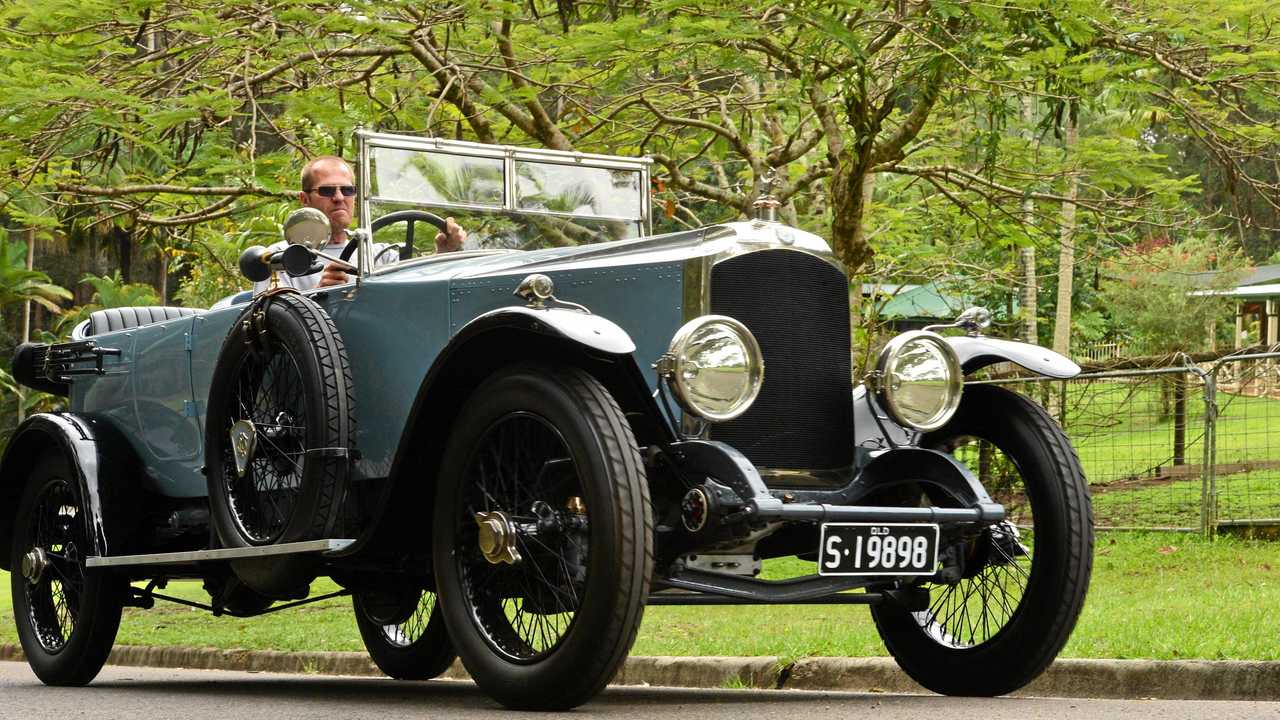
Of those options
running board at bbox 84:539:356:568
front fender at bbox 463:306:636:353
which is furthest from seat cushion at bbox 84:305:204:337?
front fender at bbox 463:306:636:353

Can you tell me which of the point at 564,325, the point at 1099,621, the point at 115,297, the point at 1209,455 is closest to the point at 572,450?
the point at 564,325

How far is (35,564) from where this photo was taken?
7332mm

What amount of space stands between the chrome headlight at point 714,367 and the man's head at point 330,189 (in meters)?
2.83

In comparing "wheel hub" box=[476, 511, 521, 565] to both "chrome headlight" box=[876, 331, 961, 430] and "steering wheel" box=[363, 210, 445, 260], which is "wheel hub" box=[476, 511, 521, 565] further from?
"steering wheel" box=[363, 210, 445, 260]

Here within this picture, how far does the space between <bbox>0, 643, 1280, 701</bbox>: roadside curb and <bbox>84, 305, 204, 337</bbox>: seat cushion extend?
6.95 feet

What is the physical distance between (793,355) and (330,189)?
110 inches

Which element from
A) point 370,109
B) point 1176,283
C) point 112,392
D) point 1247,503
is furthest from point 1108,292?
point 112,392

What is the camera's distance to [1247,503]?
12.2 m

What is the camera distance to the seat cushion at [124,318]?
7.69 m

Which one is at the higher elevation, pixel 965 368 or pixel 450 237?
pixel 450 237

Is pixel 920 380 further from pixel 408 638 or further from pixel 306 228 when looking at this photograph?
pixel 408 638

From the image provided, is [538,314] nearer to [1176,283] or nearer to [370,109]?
[370,109]

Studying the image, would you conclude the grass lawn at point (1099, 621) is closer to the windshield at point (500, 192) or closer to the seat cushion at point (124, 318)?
the windshield at point (500, 192)

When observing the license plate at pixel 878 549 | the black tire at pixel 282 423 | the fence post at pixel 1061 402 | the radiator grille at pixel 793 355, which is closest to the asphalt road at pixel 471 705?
the license plate at pixel 878 549
